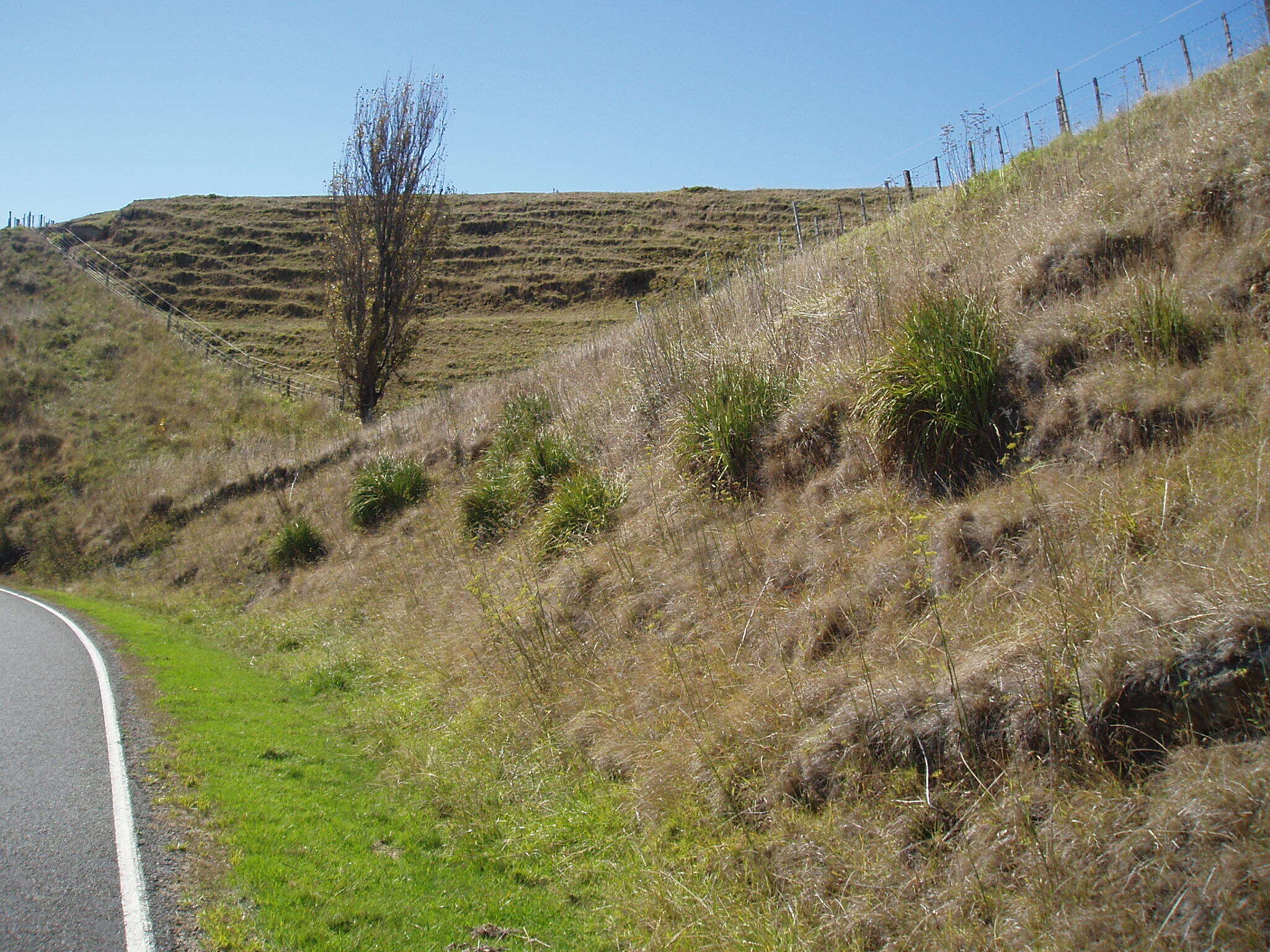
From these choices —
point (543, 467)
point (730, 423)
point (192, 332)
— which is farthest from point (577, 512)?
point (192, 332)

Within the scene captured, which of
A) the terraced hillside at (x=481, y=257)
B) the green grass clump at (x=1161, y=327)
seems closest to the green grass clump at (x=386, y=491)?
the green grass clump at (x=1161, y=327)

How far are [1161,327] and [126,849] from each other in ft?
25.1

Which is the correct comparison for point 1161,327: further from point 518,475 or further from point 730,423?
point 518,475

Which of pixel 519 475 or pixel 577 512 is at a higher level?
pixel 519 475

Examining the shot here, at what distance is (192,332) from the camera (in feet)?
140

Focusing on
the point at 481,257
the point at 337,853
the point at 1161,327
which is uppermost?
the point at 481,257

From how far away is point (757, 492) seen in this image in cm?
789

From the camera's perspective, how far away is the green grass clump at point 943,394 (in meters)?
6.36

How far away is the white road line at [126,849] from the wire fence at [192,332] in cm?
2213

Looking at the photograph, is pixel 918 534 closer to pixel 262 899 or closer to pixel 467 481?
pixel 262 899

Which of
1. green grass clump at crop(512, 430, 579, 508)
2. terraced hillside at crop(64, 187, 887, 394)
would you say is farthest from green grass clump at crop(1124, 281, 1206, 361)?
terraced hillside at crop(64, 187, 887, 394)

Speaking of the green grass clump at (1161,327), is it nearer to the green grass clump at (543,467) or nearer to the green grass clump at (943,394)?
the green grass clump at (943,394)

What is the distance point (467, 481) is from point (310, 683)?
5193 millimetres

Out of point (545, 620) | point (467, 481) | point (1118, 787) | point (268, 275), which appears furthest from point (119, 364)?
point (1118, 787)
